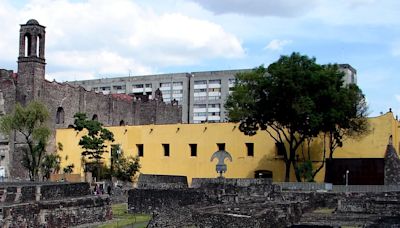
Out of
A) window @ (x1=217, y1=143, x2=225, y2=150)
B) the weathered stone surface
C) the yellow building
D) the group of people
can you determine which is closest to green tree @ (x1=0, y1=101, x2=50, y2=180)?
the yellow building

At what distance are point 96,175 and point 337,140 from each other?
19022mm

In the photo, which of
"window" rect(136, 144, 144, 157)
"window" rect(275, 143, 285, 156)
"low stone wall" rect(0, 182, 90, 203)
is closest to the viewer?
"low stone wall" rect(0, 182, 90, 203)

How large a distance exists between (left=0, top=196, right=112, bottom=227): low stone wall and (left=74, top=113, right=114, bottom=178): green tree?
22.2 meters

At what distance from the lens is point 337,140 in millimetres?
40125

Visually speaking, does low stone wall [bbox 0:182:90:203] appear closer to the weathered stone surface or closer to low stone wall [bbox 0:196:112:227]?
low stone wall [bbox 0:196:112:227]

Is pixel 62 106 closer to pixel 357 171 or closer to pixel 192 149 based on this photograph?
pixel 192 149

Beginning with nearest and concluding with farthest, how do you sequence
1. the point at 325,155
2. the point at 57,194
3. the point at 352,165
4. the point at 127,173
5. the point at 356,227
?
1. the point at 356,227
2. the point at 57,194
3. the point at 352,165
4. the point at 325,155
5. the point at 127,173

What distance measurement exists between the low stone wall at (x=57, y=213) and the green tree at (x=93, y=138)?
Answer: 2221 centimetres

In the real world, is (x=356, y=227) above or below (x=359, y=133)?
below

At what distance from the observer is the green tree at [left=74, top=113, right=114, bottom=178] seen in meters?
46.5

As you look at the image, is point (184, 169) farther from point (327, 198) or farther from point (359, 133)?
point (327, 198)

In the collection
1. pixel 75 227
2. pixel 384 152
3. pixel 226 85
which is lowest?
pixel 75 227

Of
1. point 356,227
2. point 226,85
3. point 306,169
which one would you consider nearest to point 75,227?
point 356,227

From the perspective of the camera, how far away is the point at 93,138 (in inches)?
1863
